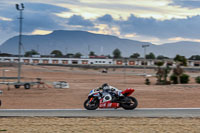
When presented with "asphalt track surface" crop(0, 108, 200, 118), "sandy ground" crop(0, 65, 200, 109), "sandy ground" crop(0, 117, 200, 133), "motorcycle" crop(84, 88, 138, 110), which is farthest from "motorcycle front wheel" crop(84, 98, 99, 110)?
"sandy ground" crop(0, 65, 200, 109)

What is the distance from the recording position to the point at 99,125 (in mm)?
10555

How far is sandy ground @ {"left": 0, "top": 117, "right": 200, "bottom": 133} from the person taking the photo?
9.74 metres

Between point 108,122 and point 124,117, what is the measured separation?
1.17 meters

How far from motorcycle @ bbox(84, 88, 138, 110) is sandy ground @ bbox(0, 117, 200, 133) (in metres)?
2.27

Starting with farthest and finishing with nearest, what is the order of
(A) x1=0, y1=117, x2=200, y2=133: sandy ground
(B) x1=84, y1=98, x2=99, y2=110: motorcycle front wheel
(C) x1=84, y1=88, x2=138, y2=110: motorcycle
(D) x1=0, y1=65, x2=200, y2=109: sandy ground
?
1. (D) x1=0, y1=65, x2=200, y2=109: sandy ground
2. (B) x1=84, y1=98, x2=99, y2=110: motorcycle front wheel
3. (C) x1=84, y1=88, x2=138, y2=110: motorcycle
4. (A) x1=0, y1=117, x2=200, y2=133: sandy ground

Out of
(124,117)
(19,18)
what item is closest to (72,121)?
(124,117)

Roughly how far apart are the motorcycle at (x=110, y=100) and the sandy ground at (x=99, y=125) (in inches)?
89.3

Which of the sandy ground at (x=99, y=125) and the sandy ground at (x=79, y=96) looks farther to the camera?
the sandy ground at (x=79, y=96)

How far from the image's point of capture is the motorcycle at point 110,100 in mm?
13961

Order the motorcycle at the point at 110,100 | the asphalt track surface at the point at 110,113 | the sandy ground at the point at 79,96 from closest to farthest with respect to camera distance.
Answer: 1. the asphalt track surface at the point at 110,113
2. the motorcycle at the point at 110,100
3. the sandy ground at the point at 79,96

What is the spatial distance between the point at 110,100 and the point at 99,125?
3.51 m

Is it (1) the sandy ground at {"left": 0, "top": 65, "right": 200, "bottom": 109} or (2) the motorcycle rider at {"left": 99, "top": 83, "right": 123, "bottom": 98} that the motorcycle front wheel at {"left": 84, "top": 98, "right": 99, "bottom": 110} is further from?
(1) the sandy ground at {"left": 0, "top": 65, "right": 200, "bottom": 109}

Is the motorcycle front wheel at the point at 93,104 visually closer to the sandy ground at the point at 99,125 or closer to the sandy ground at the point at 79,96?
the sandy ground at the point at 99,125

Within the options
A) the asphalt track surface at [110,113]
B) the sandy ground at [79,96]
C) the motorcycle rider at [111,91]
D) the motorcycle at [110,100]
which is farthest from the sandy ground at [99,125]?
the sandy ground at [79,96]
